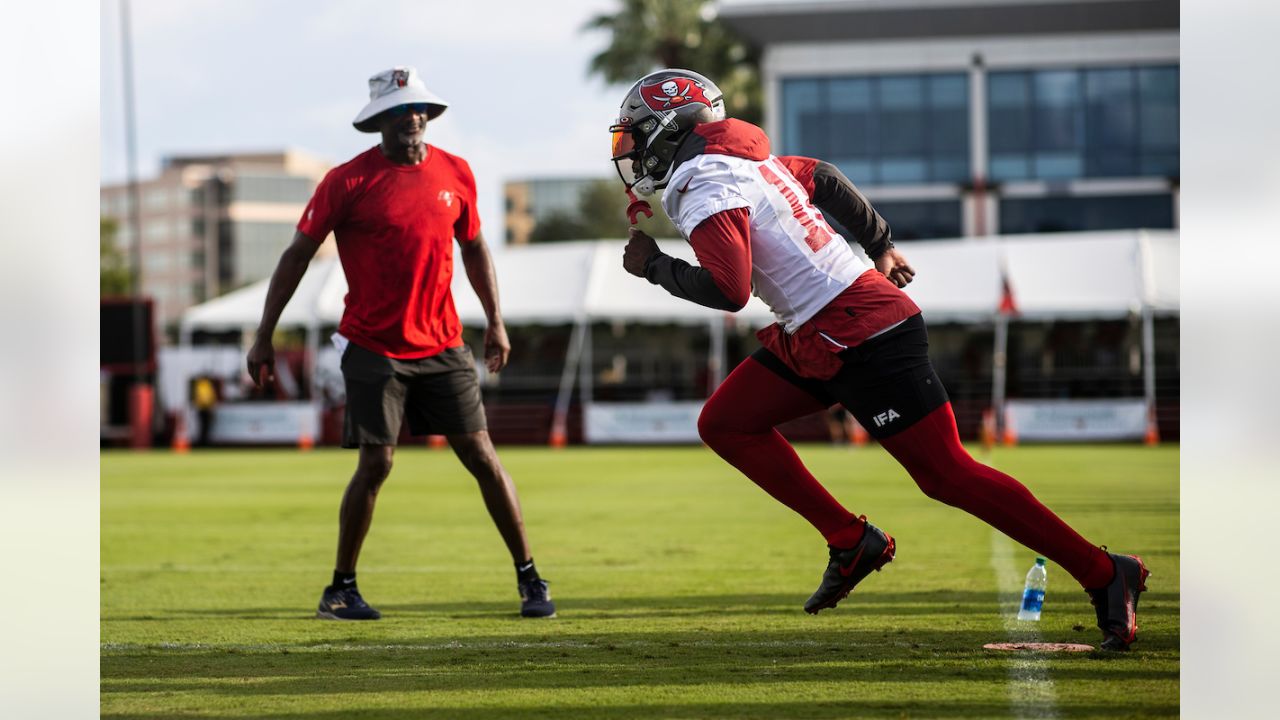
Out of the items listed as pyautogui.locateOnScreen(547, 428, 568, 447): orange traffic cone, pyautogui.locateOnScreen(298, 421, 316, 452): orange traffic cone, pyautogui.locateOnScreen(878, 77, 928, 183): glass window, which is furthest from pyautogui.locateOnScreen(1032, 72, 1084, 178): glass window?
pyautogui.locateOnScreen(298, 421, 316, 452): orange traffic cone

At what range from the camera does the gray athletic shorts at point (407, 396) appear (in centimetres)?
630

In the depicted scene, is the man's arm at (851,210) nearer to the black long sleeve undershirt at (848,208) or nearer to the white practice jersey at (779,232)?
the black long sleeve undershirt at (848,208)

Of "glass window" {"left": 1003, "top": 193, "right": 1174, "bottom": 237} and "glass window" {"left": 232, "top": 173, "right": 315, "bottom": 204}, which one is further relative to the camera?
"glass window" {"left": 232, "top": 173, "right": 315, "bottom": 204}

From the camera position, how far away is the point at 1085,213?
42.9 metres

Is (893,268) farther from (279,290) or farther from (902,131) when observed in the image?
(902,131)

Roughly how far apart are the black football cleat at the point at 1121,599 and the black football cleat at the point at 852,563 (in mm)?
710

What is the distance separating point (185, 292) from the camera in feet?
528

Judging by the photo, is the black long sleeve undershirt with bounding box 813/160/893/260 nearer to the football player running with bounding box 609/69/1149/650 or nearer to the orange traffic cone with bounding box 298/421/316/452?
the football player running with bounding box 609/69/1149/650

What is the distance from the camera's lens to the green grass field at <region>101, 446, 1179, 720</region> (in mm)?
4500

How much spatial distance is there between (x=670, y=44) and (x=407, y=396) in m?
40.3

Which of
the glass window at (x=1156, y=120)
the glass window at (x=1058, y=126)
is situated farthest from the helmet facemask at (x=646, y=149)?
the glass window at (x=1156, y=120)
